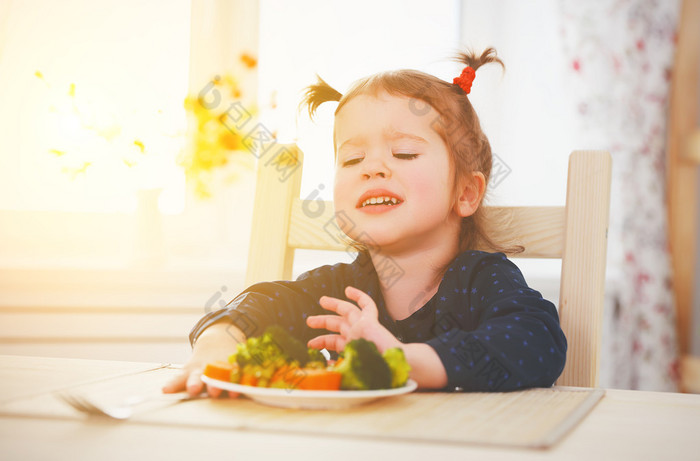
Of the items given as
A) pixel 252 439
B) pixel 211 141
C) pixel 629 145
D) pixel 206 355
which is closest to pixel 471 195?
pixel 206 355

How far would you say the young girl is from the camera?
0.73m

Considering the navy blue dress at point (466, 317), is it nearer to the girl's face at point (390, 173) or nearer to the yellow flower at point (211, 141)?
the girl's face at point (390, 173)

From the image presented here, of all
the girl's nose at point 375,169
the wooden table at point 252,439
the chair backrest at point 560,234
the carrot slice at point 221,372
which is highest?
the girl's nose at point 375,169

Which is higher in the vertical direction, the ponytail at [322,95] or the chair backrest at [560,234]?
the ponytail at [322,95]

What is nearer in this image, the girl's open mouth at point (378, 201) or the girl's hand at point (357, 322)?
the girl's hand at point (357, 322)

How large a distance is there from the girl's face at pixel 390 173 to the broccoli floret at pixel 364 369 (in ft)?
1.25

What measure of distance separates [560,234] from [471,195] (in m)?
0.15

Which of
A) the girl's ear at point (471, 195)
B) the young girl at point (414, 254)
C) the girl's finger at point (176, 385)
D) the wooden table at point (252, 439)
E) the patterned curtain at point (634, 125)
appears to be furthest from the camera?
the patterned curtain at point (634, 125)

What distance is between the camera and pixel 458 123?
100 cm

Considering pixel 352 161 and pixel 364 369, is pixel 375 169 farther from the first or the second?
pixel 364 369

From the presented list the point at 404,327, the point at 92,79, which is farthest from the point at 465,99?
the point at 92,79

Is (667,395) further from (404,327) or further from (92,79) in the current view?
(92,79)

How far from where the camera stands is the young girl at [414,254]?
731 mm

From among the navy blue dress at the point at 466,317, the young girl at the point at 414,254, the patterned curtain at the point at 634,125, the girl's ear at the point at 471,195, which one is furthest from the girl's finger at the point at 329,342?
the patterned curtain at the point at 634,125
